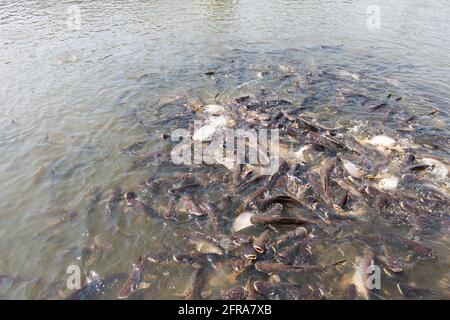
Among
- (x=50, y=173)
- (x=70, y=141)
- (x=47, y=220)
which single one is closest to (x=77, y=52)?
(x=70, y=141)

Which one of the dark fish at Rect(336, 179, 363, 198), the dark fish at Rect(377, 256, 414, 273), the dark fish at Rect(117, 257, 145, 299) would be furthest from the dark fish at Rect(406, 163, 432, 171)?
the dark fish at Rect(117, 257, 145, 299)

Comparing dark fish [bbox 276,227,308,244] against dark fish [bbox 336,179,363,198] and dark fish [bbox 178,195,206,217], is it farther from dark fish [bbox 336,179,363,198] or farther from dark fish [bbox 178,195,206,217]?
dark fish [bbox 178,195,206,217]

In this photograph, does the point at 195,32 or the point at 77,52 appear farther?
the point at 195,32

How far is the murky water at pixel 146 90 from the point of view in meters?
8.41

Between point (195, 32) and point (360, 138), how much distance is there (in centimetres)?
1711

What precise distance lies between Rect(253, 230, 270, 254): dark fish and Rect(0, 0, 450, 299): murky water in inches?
42.3

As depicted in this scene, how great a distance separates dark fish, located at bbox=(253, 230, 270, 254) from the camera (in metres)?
8.12

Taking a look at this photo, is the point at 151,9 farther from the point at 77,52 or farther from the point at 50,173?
the point at 50,173

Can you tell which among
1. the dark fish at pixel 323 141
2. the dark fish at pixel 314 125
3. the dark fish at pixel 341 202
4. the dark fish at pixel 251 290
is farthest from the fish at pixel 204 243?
the dark fish at pixel 314 125

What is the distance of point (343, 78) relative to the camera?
1720cm

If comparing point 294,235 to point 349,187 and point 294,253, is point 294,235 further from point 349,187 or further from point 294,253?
point 349,187

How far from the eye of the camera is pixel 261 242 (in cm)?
831

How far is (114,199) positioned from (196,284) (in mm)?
3850

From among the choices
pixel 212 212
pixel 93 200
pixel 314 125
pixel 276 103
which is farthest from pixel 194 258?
pixel 276 103
